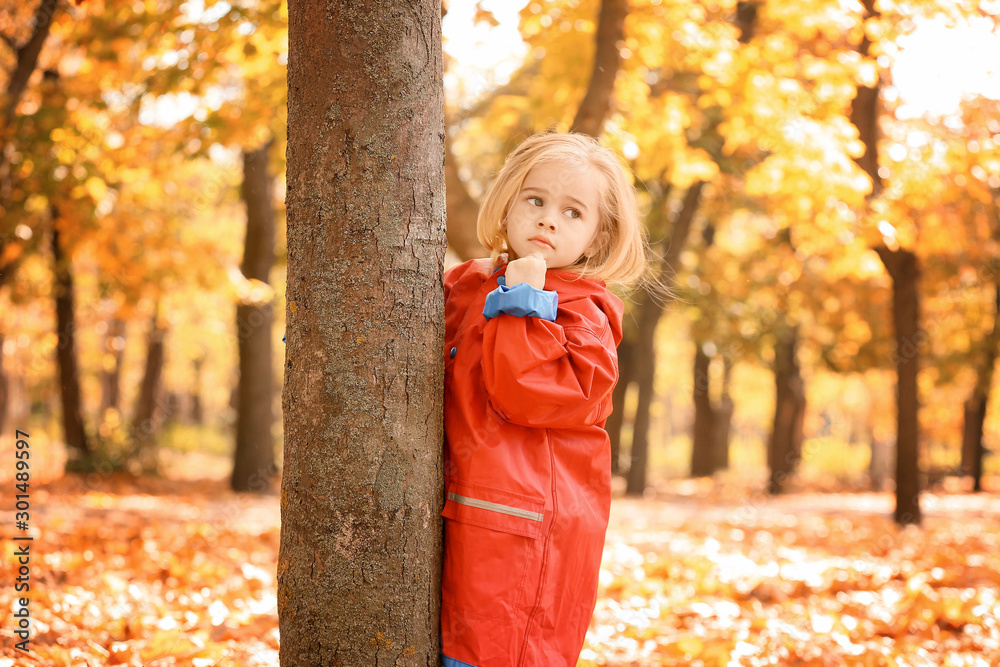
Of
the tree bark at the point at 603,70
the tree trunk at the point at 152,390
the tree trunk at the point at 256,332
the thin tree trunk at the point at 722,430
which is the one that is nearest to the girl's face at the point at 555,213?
the tree bark at the point at 603,70

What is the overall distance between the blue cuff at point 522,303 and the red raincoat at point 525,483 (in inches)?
0.9

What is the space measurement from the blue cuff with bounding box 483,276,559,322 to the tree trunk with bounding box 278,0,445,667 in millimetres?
211

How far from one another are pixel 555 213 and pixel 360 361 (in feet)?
2.19

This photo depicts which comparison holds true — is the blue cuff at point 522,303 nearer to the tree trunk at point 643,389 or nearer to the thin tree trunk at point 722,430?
the tree trunk at point 643,389

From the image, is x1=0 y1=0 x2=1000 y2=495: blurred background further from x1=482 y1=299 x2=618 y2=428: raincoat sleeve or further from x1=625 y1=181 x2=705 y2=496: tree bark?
x1=482 y1=299 x2=618 y2=428: raincoat sleeve

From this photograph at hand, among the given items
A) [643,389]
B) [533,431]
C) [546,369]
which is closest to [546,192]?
[546,369]

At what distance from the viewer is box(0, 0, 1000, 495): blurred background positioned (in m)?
5.62

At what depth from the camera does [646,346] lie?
12148 millimetres

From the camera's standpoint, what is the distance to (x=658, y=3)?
5953 mm

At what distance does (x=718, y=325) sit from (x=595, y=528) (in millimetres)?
12064

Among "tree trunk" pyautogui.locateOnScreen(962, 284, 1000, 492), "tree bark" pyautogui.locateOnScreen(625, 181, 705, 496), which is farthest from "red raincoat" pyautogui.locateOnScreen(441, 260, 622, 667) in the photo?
"tree trunk" pyautogui.locateOnScreen(962, 284, 1000, 492)

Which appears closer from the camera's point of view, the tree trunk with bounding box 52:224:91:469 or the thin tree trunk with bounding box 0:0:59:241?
the thin tree trunk with bounding box 0:0:59:241

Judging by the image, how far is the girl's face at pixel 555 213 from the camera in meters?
1.95

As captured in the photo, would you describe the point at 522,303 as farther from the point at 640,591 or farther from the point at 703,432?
Answer: the point at 703,432
